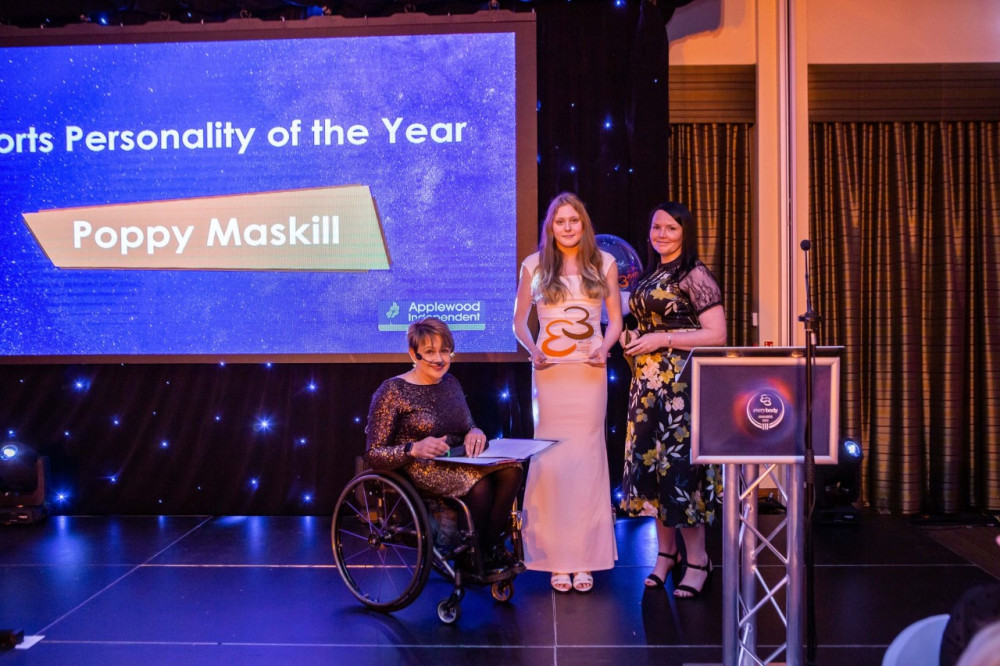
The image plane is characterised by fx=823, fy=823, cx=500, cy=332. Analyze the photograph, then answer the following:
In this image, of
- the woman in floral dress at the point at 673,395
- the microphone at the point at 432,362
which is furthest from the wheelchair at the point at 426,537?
the woman in floral dress at the point at 673,395

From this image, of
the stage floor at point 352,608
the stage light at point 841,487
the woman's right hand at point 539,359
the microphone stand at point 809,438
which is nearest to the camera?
the microphone stand at point 809,438

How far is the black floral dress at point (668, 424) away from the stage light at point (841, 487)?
139 cm

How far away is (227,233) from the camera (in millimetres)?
4504

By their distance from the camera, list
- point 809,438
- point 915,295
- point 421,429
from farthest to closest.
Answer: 1. point 915,295
2. point 421,429
3. point 809,438

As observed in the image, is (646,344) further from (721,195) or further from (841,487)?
(721,195)

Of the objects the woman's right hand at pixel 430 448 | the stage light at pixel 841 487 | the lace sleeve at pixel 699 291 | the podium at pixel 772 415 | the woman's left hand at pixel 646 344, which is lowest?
the stage light at pixel 841 487

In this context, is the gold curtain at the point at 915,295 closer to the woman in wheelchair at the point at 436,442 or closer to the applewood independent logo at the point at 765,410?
the woman in wheelchair at the point at 436,442

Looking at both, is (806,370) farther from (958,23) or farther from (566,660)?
(958,23)

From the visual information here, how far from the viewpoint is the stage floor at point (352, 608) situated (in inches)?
104

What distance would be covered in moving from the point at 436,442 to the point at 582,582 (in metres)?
0.90

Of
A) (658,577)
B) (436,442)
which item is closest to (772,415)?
(436,442)

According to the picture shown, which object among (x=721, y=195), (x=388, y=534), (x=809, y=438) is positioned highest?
(x=721, y=195)

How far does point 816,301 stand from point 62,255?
14.1 feet

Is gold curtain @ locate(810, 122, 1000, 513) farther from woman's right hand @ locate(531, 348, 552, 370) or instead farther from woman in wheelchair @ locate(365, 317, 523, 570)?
woman in wheelchair @ locate(365, 317, 523, 570)
